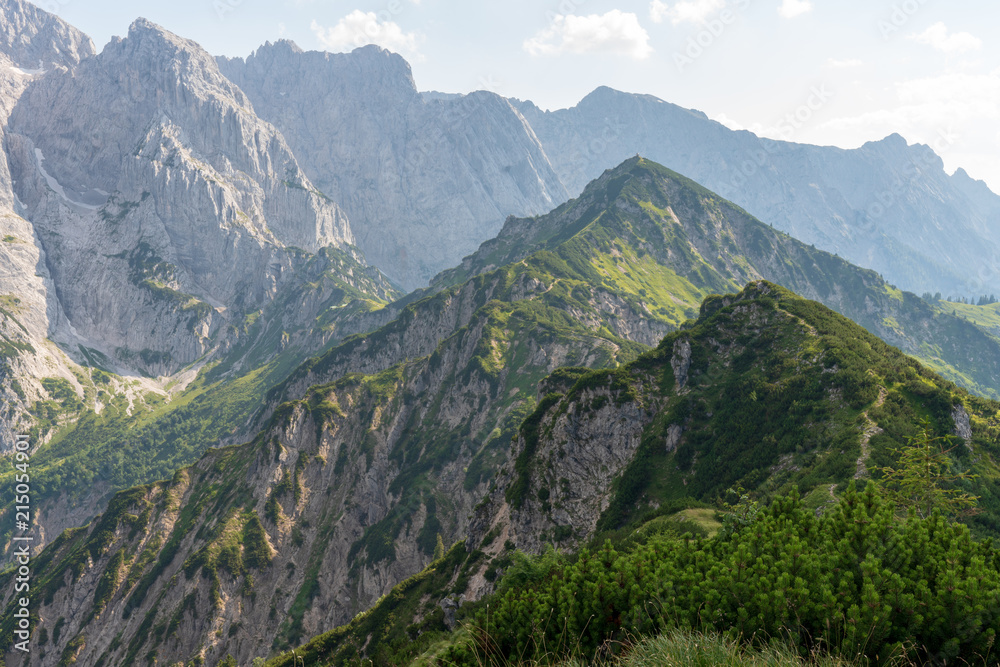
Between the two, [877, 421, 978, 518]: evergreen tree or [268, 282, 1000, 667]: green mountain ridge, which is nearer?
[877, 421, 978, 518]: evergreen tree

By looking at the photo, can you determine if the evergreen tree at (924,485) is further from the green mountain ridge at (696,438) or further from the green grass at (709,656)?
the green grass at (709,656)

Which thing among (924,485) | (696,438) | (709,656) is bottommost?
(696,438)

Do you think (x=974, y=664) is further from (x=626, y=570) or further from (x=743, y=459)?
(x=743, y=459)

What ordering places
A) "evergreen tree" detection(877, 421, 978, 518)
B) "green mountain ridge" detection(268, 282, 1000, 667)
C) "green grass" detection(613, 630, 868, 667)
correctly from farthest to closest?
1. "green mountain ridge" detection(268, 282, 1000, 667)
2. "evergreen tree" detection(877, 421, 978, 518)
3. "green grass" detection(613, 630, 868, 667)

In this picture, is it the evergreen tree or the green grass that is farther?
the evergreen tree

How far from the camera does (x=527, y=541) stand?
93438 millimetres

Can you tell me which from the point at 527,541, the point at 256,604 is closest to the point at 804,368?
the point at 527,541

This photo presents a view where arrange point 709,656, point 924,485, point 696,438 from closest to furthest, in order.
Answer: point 709,656
point 924,485
point 696,438

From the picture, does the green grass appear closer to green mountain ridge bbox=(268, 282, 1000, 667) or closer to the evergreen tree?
the evergreen tree

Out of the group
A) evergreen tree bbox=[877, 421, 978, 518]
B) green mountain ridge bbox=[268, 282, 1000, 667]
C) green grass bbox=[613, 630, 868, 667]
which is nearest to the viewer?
green grass bbox=[613, 630, 868, 667]

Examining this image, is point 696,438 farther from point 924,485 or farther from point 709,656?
point 709,656

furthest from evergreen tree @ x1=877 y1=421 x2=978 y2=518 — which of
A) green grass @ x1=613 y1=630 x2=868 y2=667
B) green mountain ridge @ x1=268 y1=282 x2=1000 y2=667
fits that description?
green grass @ x1=613 y1=630 x2=868 y2=667

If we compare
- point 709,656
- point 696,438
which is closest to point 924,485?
point 709,656

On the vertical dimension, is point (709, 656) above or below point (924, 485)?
above
